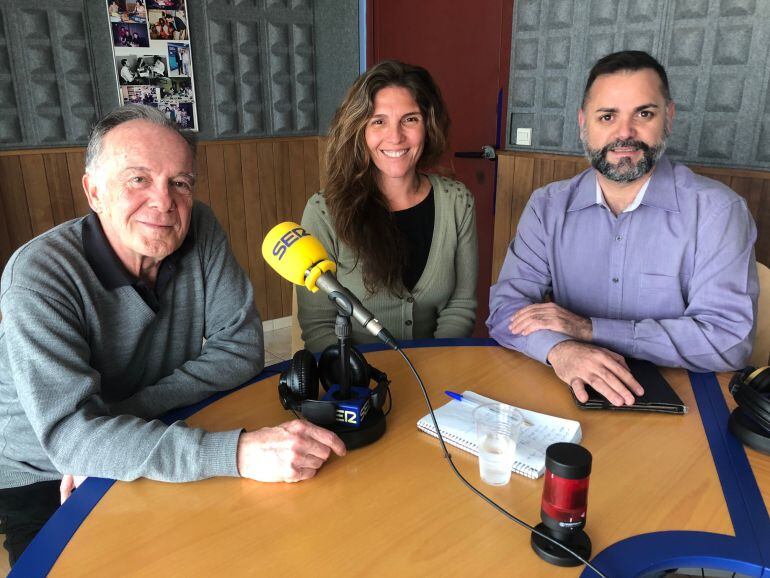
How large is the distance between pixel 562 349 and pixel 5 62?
9.65ft

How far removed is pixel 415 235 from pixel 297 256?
1.03m

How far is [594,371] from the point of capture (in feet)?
4.58

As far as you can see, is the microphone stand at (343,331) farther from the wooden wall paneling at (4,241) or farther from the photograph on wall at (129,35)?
the photograph on wall at (129,35)

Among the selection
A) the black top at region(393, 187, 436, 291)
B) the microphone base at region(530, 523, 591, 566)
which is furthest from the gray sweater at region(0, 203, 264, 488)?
the black top at region(393, 187, 436, 291)

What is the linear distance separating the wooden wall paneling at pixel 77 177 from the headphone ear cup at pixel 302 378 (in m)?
2.38

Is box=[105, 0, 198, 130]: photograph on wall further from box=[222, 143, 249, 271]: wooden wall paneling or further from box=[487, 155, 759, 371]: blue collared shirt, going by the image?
box=[487, 155, 759, 371]: blue collared shirt

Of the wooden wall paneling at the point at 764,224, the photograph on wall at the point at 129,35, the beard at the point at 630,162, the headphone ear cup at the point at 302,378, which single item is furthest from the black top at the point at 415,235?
the photograph on wall at the point at 129,35

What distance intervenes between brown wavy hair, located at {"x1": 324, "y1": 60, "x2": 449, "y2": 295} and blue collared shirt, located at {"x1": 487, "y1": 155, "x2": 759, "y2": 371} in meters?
0.37

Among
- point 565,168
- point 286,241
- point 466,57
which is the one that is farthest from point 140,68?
point 286,241

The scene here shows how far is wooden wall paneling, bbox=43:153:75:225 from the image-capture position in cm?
310

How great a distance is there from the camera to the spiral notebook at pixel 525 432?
1.12m

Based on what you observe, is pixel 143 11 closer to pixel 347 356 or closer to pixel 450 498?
pixel 347 356

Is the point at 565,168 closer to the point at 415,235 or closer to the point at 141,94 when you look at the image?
the point at 415,235

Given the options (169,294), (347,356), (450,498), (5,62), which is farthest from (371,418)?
(5,62)
